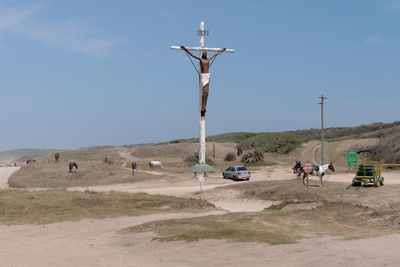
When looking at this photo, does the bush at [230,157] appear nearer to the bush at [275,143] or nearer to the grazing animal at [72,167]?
the bush at [275,143]

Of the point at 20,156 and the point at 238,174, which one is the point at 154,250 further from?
the point at 20,156

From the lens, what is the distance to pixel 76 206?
29.6 meters

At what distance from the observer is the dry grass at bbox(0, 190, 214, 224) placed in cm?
2716

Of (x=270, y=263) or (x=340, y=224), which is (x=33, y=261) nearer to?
(x=270, y=263)

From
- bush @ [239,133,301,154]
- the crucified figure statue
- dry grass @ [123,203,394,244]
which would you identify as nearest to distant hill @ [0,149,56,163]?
bush @ [239,133,301,154]

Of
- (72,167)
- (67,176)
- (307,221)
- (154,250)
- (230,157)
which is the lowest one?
(154,250)

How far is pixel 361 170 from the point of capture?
3403 centimetres

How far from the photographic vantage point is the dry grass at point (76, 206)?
27.2 meters

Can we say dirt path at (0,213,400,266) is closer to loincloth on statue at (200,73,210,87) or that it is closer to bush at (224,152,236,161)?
loincloth on statue at (200,73,210,87)

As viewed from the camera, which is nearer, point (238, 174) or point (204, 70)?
point (204, 70)

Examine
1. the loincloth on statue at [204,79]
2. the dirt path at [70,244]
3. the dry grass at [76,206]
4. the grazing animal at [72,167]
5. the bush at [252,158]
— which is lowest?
the dirt path at [70,244]

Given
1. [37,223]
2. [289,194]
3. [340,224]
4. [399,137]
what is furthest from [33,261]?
[399,137]

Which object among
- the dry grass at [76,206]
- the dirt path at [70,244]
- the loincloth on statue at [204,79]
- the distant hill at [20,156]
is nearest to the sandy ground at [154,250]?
the dirt path at [70,244]

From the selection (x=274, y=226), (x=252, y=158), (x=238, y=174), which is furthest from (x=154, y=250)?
(x=252, y=158)
